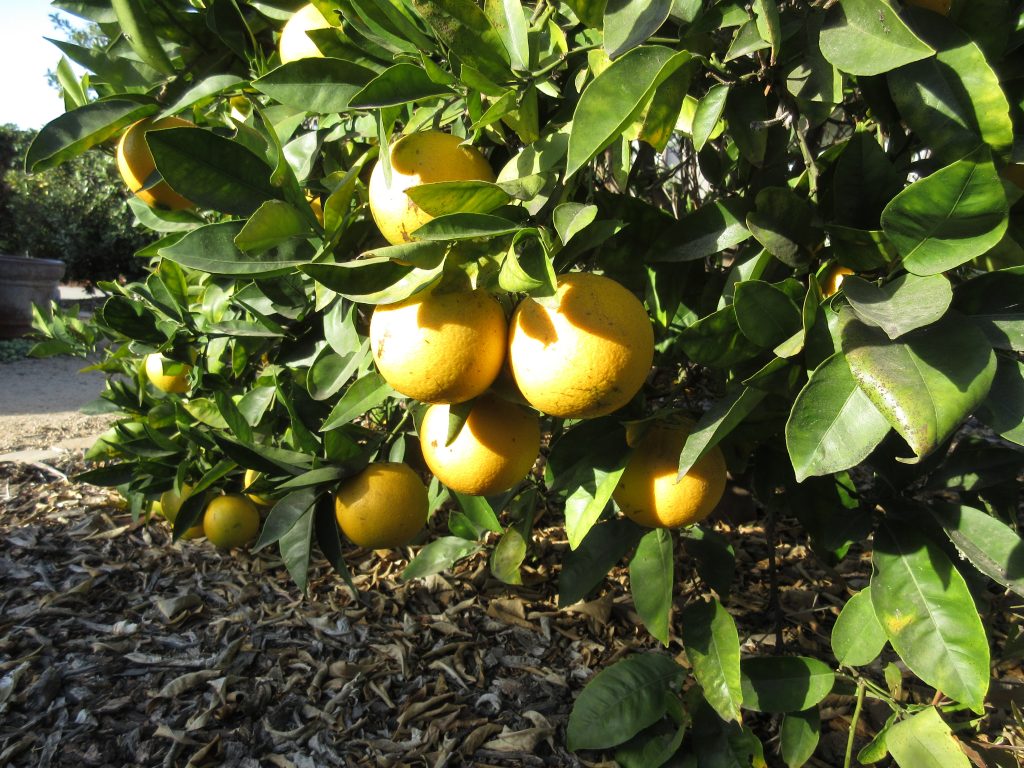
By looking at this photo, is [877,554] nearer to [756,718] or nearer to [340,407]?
[756,718]

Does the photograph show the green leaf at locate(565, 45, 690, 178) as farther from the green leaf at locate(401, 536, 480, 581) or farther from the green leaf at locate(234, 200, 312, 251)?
the green leaf at locate(401, 536, 480, 581)

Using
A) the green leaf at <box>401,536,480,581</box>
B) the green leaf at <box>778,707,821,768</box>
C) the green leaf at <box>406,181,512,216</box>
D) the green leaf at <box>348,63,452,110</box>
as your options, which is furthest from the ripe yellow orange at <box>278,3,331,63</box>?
the green leaf at <box>778,707,821,768</box>

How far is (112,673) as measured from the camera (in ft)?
5.65

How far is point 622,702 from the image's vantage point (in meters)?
1.22

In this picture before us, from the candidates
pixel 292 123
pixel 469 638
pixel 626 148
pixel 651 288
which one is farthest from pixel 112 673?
pixel 626 148

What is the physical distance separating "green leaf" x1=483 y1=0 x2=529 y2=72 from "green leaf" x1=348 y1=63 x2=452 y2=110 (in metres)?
0.08

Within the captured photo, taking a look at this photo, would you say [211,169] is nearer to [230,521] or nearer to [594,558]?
[594,558]

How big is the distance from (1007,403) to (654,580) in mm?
639

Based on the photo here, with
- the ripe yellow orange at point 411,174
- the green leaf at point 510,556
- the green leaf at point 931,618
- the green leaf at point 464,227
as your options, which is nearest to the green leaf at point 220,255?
the ripe yellow orange at point 411,174

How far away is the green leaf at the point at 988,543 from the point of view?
0.92 meters

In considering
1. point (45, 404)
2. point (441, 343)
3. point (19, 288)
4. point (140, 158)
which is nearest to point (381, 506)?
point (441, 343)

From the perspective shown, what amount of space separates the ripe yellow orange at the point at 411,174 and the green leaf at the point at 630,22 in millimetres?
230

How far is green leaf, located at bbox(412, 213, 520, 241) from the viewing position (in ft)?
2.13

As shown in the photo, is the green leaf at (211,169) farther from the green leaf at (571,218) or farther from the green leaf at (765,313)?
the green leaf at (765,313)
